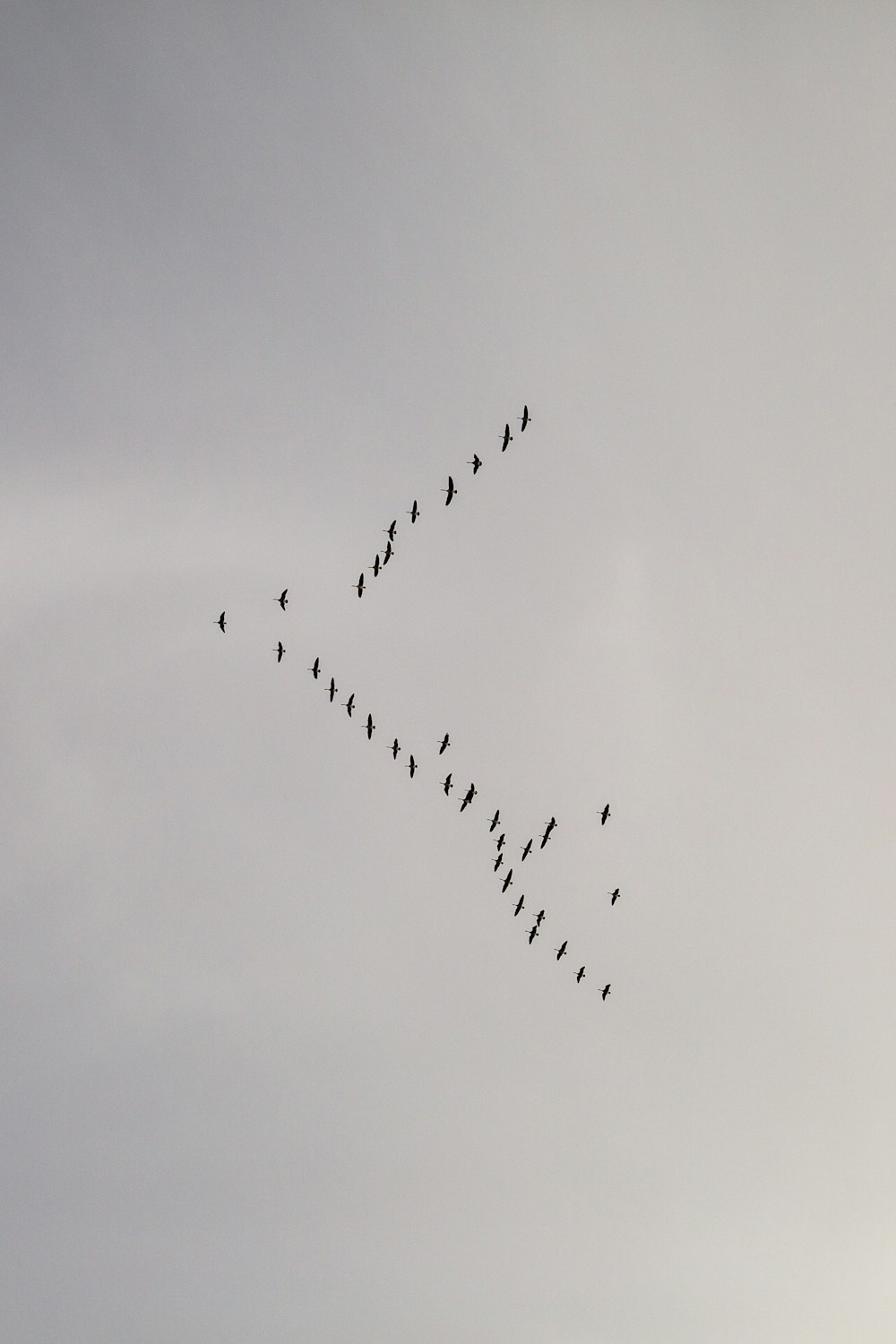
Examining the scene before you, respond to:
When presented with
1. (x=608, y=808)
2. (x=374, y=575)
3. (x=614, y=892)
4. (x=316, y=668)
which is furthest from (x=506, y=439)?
(x=614, y=892)

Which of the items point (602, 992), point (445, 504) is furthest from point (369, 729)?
point (602, 992)

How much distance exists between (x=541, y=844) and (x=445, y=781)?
11981mm

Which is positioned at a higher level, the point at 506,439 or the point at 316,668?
the point at 506,439

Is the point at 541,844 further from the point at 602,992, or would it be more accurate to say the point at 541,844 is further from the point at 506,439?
the point at 506,439

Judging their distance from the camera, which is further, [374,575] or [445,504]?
[374,575]

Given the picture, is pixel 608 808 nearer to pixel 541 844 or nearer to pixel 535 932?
pixel 541 844

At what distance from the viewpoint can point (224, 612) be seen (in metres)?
103

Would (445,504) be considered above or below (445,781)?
above

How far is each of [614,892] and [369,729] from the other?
3135 centimetres

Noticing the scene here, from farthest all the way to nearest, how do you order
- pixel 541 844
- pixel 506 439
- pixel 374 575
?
pixel 541 844
pixel 374 575
pixel 506 439

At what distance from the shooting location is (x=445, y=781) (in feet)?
339

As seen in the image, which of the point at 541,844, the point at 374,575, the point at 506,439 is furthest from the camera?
the point at 541,844

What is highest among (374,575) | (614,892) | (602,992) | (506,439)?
(506,439)

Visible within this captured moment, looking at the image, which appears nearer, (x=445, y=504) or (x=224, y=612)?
(x=445, y=504)
